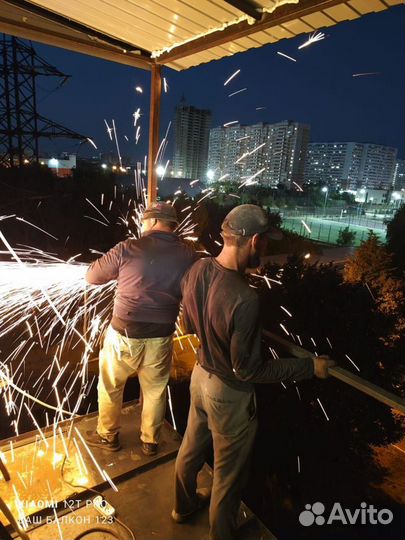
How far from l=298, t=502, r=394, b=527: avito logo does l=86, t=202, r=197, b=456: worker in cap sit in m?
4.87

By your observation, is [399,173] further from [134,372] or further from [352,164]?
[134,372]

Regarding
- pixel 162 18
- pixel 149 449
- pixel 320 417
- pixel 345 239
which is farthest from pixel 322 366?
pixel 345 239

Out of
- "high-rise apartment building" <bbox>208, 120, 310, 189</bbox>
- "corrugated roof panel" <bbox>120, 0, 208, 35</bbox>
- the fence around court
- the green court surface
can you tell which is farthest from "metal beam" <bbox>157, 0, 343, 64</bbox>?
"high-rise apartment building" <bbox>208, 120, 310, 189</bbox>

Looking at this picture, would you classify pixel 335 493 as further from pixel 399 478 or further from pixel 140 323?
pixel 140 323

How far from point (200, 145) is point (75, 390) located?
144ft

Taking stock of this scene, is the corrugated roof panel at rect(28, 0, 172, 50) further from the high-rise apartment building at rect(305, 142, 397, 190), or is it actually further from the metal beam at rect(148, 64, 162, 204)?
the high-rise apartment building at rect(305, 142, 397, 190)

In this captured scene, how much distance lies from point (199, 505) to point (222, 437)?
76 centimetres

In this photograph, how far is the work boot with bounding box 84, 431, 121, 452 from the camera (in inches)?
119

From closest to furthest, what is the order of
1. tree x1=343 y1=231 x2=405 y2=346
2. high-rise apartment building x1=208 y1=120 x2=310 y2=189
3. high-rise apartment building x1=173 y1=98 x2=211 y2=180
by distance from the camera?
tree x1=343 y1=231 x2=405 y2=346 < high-rise apartment building x1=173 y1=98 x2=211 y2=180 < high-rise apartment building x1=208 y1=120 x2=310 y2=189

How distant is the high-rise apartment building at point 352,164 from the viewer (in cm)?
8838

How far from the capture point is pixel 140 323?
2.76 meters

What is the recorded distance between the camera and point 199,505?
101 inches

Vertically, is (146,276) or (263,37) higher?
(263,37)

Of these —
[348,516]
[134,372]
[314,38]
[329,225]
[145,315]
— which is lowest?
[348,516]
